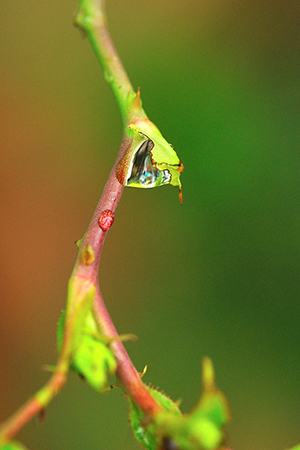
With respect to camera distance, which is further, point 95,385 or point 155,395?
point 155,395

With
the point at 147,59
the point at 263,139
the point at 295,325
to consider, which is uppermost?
the point at 147,59

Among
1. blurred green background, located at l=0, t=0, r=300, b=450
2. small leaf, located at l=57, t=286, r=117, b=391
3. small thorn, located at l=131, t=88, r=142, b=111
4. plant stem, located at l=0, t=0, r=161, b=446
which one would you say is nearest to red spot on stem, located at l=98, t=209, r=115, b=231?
plant stem, located at l=0, t=0, r=161, b=446

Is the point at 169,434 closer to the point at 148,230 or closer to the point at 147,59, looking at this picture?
the point at 148,230

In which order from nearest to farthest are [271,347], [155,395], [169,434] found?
1. [169,434]
2. [155,395]
3. [271,347]

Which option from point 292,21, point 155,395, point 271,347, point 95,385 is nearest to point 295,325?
point 271,347

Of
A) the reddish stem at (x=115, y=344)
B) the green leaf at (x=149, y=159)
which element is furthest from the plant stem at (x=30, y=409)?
the green leaf at (x=149, y=159)

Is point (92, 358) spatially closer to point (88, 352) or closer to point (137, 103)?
point (88, 352)

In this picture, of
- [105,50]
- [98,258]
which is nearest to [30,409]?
[98,258]
